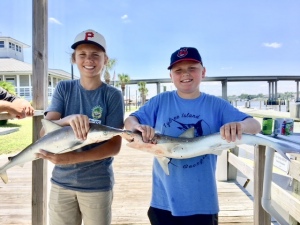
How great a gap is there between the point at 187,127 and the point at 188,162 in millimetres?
242

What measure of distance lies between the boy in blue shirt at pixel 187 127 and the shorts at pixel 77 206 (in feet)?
1.24

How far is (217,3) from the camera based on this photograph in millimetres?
7863

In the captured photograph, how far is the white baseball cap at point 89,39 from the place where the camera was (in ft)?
6.59

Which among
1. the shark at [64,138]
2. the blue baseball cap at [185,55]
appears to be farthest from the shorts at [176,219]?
the blue baseball cap at [185,55]

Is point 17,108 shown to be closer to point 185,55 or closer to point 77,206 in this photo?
point 77,206

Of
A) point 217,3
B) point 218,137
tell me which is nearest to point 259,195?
point 218,137

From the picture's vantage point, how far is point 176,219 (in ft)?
6.28

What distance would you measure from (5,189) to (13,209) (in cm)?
113

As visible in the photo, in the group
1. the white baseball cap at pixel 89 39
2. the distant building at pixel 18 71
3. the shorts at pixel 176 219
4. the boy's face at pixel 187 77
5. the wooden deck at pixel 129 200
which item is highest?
the distant building at pixel 18 71

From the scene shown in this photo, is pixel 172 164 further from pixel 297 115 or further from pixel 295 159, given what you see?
pixel 297 115

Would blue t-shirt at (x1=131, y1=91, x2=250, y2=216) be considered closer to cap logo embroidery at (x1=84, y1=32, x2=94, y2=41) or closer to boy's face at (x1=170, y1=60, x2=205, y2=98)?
boy's face at (x1=170, y1=60, x2=205, y2=98)

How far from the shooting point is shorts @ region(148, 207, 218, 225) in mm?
1885

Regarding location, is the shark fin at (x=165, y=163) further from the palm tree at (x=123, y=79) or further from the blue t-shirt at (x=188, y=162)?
the palm tree at (x=123, y=79)

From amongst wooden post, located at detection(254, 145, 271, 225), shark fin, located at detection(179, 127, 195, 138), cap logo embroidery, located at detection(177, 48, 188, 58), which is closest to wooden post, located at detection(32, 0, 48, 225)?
cap logo embroidery, located at detection(177, 48, 188, 58)
